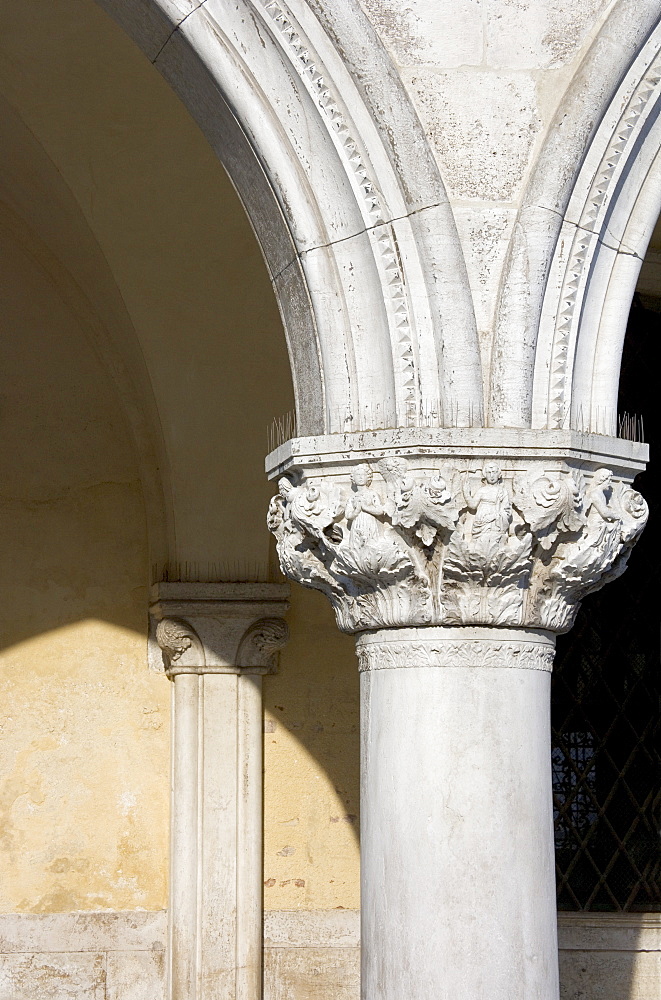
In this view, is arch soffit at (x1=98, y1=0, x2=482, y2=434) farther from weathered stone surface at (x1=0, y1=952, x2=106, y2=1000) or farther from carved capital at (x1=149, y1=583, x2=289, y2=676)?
weathered stone surface at (x1=0, y1=952, x2=106, y2=1000)

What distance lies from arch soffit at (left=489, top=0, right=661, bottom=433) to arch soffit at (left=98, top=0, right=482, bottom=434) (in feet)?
0.34

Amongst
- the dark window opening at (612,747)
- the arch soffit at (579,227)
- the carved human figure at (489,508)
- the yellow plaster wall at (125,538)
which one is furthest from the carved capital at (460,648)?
the dark window opening at (612,747)

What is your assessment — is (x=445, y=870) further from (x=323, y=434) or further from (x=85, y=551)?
(x=85, y=551)

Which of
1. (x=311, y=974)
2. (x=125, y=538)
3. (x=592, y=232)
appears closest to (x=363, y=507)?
(x=592, y=232)

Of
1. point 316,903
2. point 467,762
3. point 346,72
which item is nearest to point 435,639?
point 467,762

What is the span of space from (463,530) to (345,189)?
0.79 meters

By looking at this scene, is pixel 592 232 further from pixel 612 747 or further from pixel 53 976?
pixel 53 976

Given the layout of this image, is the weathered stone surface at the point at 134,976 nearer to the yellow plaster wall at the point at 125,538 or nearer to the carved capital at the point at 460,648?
the yellow plaster wall at the point at 125,538

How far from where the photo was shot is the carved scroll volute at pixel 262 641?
19.3ft

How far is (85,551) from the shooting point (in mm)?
5953

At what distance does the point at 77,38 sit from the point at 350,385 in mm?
2206

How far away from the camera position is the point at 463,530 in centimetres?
302

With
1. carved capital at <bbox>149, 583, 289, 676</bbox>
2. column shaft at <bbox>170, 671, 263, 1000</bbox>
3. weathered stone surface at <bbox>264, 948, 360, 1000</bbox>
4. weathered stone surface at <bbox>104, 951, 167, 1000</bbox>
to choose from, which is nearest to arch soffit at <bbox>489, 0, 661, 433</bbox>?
carved capital at <bbox>149, 583, 289, 676</bbox>

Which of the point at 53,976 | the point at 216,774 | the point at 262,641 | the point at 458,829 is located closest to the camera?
the point at 458,829
